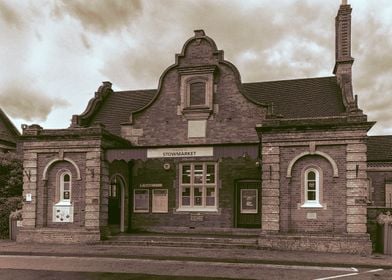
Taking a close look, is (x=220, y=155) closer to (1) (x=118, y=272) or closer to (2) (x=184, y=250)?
(2) (x=184, y=250)

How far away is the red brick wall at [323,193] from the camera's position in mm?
15906

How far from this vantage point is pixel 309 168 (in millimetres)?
16375

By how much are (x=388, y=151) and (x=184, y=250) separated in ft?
66.1

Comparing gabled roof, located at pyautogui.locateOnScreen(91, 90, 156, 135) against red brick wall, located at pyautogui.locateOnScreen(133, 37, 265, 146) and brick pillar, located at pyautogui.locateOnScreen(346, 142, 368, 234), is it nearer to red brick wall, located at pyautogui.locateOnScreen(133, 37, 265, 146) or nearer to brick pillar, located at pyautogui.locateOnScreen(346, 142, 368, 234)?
red brick wall, located at pyautogui.locateOnScreen(133, 37, 265, 146)

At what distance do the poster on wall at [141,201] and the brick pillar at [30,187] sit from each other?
4.63 m

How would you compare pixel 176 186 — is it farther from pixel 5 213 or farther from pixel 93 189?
pixel 5 213

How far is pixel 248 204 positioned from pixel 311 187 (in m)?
4.27

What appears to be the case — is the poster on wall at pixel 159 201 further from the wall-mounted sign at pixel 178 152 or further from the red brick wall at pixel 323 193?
the red brick wall at pixel 323 193

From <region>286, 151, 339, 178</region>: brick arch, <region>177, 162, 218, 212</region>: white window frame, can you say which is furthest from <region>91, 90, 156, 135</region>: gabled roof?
<region>286, 151, 339, 178</region>: brick arch

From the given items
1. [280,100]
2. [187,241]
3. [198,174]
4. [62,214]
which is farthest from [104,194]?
[280,100]

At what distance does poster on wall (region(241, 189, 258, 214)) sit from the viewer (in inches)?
786

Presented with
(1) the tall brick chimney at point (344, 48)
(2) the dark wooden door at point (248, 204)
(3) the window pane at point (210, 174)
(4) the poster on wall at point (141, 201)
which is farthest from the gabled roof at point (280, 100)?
(2) the dark wooden door at point (248, 204)

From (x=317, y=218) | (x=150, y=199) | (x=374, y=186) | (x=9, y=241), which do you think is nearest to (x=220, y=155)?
(x=317, y=218)

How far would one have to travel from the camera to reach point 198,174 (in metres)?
20.5
